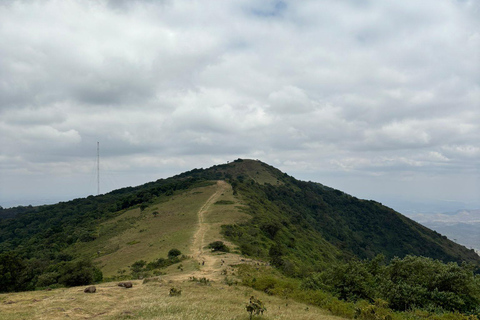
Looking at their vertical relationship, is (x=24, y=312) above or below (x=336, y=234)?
above

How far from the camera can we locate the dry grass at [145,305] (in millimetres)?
15016

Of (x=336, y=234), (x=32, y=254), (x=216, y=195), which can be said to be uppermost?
(x=216, y=195)

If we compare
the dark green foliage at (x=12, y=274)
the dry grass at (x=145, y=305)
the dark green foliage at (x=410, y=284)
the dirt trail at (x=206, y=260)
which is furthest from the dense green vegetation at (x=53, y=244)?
the dark green foliage at (x=410, y=284)

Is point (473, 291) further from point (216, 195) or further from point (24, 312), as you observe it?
point (216, 195)

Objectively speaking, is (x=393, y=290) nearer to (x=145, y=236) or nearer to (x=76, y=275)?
(x=76, y=275)

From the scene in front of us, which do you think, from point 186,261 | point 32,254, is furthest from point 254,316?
point 32,254

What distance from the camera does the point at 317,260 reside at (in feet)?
190

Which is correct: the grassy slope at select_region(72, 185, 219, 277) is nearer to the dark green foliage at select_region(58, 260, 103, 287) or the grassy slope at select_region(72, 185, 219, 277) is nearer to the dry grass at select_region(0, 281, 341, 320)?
the dark green foliage at select_region(58, 260, 103, 287)

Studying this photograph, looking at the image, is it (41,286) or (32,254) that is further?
(32,254)

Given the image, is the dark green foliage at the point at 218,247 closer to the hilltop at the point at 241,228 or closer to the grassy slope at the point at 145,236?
the hilltop at the point at 241,228

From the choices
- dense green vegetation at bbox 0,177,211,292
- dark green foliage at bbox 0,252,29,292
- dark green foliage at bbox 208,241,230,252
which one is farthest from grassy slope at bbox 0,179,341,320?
dark green foliage at bbox 0,252,29,292

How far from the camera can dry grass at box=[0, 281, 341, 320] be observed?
15016mm

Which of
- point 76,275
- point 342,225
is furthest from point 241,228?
point 342,225

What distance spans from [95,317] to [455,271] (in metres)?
23.9
